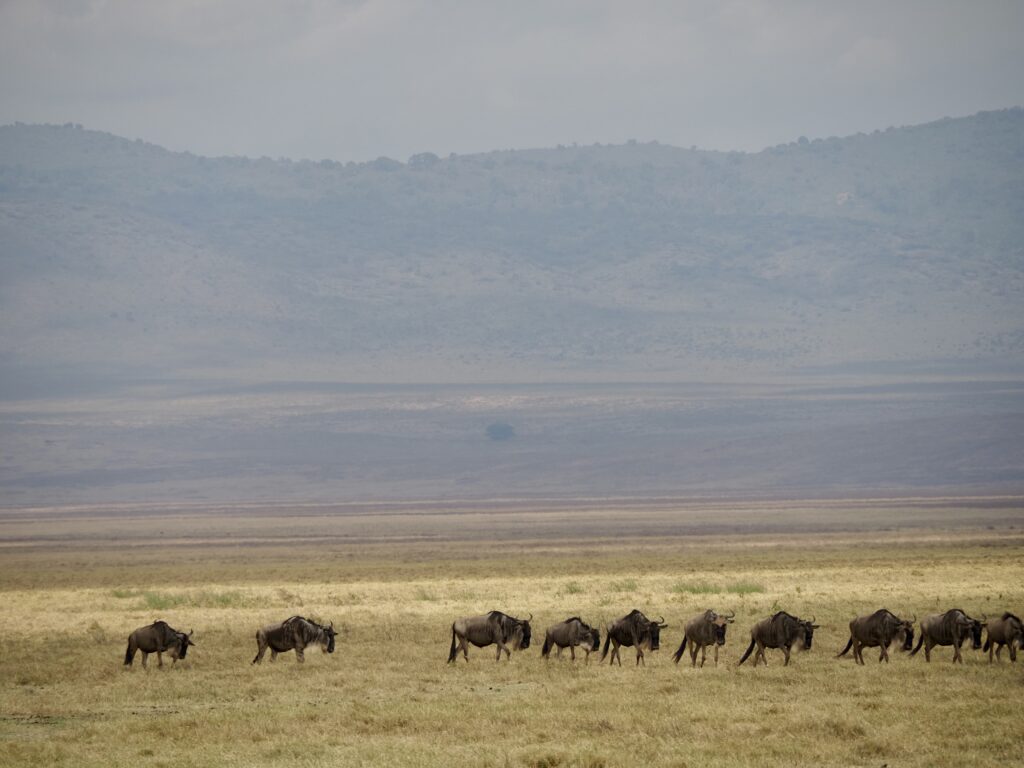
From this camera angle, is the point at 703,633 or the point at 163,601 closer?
the point at 703,633

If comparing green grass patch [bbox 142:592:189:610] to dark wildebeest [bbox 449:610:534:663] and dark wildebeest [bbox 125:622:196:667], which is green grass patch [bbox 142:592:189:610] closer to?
dark wildebeest [bbox 125:622:196:667]

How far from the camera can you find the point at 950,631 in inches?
829

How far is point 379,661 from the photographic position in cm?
2303

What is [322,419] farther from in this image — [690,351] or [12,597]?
[12,597]

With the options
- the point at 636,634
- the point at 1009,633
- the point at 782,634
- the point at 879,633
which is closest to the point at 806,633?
the point at 782,634

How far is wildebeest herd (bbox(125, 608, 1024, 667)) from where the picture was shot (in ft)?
68.9

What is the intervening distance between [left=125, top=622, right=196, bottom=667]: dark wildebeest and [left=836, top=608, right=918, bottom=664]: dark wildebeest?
10.3 meters

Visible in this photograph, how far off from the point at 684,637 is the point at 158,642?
8.33 meters

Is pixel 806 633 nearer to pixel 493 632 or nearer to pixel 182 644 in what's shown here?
pixel 493 632

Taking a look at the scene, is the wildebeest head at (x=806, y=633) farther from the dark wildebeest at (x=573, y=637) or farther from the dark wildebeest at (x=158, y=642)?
the dark wildebeest at (x=158, y=642)

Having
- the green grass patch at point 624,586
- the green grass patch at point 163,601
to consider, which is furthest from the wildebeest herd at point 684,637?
the green grass patch at point 624,586

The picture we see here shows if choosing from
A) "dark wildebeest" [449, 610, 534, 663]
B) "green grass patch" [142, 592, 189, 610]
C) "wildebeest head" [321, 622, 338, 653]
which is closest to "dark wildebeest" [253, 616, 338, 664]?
"wildebeest head" [321, 622, 338, 653]

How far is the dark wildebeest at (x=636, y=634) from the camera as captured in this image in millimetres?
21844

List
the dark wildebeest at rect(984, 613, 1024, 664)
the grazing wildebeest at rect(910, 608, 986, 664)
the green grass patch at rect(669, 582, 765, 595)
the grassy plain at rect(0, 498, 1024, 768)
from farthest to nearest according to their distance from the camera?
the green grass patch at rect(669, 582, 765, 595) → the grazing wildebeest at rect(910, 608, 986, 664) → the dark wildebeest at rect(984, 613, 1024, 664) → the grassy plain at rect(0, 498, 1024, 768)
